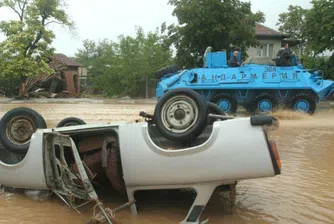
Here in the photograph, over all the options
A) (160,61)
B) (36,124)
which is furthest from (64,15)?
(36,124)

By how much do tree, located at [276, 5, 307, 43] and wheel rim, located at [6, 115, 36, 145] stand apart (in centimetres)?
4238

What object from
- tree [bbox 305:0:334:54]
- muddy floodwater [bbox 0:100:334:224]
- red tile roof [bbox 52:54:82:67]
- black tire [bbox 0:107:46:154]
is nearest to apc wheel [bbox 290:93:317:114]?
tree [bbox 305:0:334:54]

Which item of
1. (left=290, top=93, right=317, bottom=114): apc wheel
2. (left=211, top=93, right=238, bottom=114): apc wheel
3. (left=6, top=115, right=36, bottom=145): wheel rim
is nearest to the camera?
(left=6, top=115, right=36, bottom=145): wheel rim

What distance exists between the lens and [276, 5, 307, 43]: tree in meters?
44.2

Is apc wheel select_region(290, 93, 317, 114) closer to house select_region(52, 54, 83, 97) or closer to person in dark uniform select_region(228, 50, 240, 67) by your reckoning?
person in dark uniform select_region(228, 50, 240, 67)

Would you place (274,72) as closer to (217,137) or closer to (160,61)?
(217,137)

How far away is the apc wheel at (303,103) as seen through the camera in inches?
640

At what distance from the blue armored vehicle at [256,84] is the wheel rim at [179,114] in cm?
1276

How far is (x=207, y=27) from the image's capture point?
1104 inches

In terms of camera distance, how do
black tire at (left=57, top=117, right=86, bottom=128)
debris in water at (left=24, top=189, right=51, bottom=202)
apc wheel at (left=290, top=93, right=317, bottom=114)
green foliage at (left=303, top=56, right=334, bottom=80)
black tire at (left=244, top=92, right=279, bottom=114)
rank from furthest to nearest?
green foliage at (left=303, top=56, right=334, bottom=80), black tire at (left=244, top=92, right=279, bottom=114), apc wheel at (left=290, top=93, right=317, bottom=114), black tire at (left=57, top=117, right=86, bottom=128), debris in water at (left=24, top=189, right=51, bottom=202)

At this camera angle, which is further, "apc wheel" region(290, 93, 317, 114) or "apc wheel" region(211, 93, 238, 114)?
"apc wheel" region(211, 93, 238, 114)

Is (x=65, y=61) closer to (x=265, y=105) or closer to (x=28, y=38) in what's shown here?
(x=28, y=38)

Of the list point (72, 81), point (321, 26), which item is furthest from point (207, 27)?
point (72, 81)

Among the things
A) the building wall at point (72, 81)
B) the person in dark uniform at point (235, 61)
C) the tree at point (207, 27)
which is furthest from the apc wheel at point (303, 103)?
the building wall at point (72, 81)
